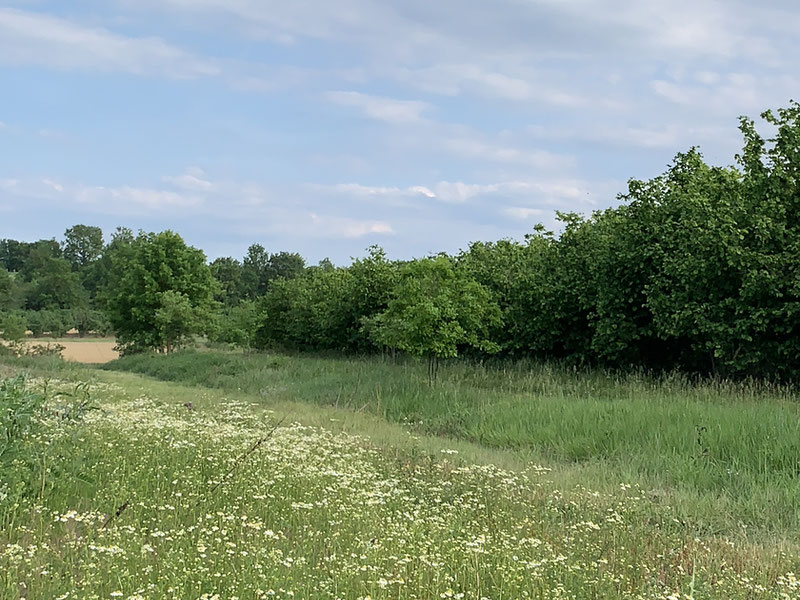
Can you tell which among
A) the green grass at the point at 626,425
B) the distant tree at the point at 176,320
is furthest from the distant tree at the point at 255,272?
the green grass at the point at 626,425

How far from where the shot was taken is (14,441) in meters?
5.73

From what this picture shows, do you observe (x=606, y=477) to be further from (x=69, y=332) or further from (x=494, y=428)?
(x=69, y=332)

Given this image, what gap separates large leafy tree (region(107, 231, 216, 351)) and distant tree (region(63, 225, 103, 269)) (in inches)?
3022

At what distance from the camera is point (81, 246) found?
400 ft

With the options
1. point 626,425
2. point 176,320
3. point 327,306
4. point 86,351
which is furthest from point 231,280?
point 626,425

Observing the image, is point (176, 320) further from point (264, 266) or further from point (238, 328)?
point (264, 266)

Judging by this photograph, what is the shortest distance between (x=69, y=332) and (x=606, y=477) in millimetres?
75522

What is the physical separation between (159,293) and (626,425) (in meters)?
41.2

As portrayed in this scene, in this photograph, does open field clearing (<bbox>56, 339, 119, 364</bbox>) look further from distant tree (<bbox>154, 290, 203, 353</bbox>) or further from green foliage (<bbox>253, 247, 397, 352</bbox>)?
green foliage (<bbox>253, 247, 397, 352</bbox>)

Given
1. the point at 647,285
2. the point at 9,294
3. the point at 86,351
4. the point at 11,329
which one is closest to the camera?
the point at 647,285

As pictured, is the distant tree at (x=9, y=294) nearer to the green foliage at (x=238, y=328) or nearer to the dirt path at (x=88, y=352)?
the dirt path at (x=88, y=352)

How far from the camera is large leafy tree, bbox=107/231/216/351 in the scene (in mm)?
47062

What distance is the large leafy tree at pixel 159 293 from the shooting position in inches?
1853

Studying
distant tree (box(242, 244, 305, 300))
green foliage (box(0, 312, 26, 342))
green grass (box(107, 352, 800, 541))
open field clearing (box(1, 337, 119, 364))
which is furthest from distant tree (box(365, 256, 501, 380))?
distant tree (box(242, 244, 305, 300))
